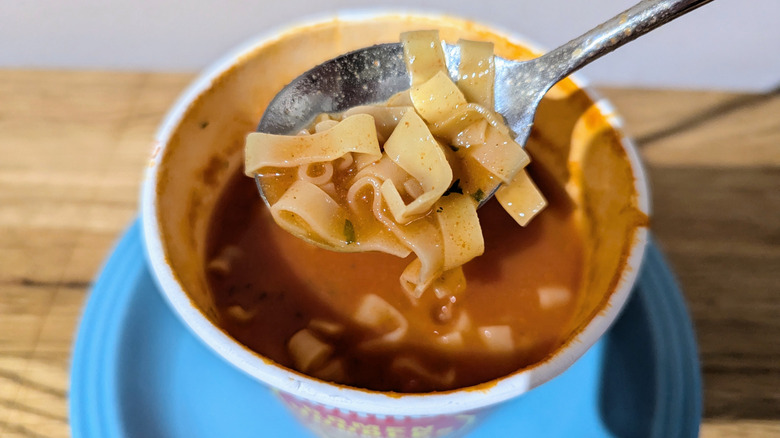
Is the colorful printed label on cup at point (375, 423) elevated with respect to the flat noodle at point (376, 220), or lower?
lower

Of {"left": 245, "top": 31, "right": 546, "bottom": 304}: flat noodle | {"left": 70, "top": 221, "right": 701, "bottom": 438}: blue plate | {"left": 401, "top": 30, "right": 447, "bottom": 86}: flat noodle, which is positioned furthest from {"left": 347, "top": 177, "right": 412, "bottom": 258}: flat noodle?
{"left": 70, "top": 221, "right": 701, "bottom": 438}: blue plate

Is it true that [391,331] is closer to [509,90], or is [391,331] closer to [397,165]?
[397,165]

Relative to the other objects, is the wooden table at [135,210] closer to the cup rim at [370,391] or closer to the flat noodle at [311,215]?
the cup rim at [370,391]

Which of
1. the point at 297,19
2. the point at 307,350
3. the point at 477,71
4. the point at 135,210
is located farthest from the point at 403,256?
the point at 297,19

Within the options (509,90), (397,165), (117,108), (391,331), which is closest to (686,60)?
(509,90)

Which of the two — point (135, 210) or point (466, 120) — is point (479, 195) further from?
point (135, 210)

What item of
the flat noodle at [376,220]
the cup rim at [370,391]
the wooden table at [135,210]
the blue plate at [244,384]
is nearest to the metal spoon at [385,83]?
the flat noodle at [376,220]
